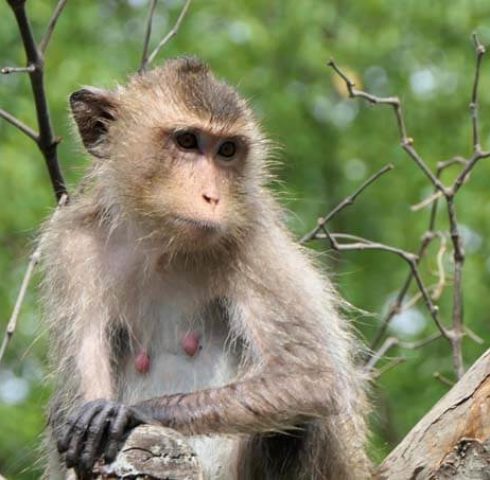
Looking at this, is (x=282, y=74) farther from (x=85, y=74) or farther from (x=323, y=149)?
(x=85, y=74)

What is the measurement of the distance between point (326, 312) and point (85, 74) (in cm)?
648

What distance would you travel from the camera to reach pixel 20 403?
1222cm

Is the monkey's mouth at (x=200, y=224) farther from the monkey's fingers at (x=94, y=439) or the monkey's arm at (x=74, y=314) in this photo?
the monkey's fingers at (x=94, y=439)

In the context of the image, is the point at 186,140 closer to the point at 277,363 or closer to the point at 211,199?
the point at 211,199

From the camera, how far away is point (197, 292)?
609 centimetres

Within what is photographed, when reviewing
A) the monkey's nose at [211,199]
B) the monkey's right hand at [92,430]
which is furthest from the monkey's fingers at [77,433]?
the monkey's nose at [211,199]

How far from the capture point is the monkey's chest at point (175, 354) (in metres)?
6.12

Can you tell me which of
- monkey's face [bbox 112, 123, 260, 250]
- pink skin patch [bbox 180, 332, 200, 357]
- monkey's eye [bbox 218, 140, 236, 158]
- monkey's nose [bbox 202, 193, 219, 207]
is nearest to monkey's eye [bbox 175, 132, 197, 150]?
monkey's face [bbox 112, 123, 260, 250]

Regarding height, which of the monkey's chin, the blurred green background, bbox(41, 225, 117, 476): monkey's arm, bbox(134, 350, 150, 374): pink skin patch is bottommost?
the blurred green background

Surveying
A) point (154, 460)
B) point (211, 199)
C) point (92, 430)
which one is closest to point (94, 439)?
point (92, 430)

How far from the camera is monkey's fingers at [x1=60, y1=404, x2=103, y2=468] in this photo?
4.85 meters

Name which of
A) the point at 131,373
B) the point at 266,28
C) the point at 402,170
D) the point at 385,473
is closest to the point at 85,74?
the point at 266,28

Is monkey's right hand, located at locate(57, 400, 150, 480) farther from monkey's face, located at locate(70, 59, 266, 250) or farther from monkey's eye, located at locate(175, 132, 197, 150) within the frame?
monkey's eye, located at locate(175, 132, 197, 150)

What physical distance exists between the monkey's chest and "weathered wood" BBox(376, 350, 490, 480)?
1.42 m
